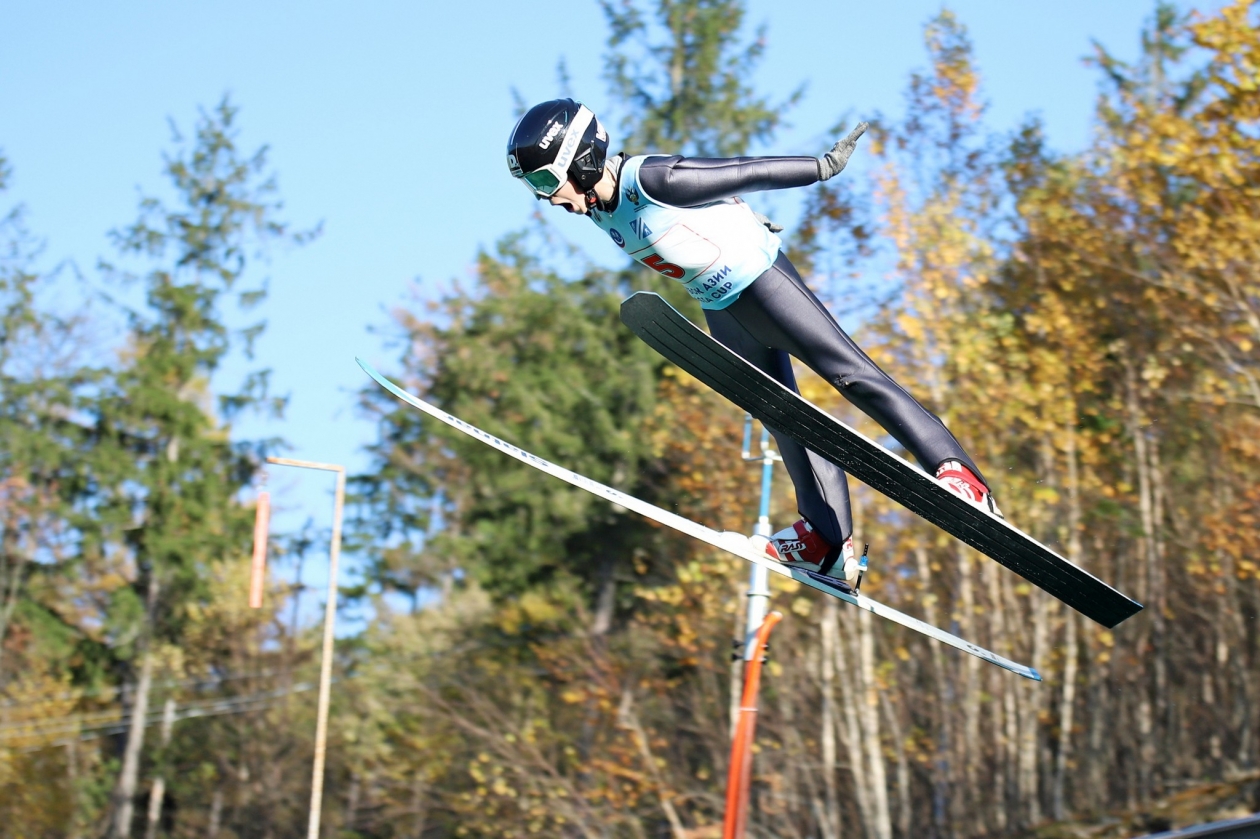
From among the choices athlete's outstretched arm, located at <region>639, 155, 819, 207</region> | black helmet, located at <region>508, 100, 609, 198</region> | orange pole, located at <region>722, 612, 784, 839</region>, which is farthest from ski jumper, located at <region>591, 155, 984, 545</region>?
orange pole, located at <region>722, 612, 784, 839</region>

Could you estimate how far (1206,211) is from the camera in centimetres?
1672

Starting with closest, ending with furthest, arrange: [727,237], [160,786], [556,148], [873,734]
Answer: [556,148] < [727,237] < [873,734] < [160,786]

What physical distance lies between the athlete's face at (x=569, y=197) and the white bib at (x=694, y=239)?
100mm

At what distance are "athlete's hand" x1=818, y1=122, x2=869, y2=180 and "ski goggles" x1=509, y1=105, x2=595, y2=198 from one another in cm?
84

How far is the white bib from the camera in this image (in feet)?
14.8

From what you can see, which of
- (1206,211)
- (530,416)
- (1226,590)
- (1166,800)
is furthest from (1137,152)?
(530,416)

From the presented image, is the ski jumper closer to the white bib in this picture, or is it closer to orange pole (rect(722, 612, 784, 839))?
the white bib

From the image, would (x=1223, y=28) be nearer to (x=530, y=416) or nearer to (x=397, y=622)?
(x=530, y=416)

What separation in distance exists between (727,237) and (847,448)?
0.93m

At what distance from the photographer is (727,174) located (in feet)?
14.7

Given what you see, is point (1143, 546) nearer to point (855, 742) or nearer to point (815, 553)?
point (855, 742)

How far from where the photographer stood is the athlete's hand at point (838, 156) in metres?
4.44

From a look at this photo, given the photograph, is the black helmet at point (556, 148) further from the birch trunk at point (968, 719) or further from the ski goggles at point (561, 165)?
the birch trunk at point (968, 719)

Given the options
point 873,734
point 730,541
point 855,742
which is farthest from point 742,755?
point 855,742
